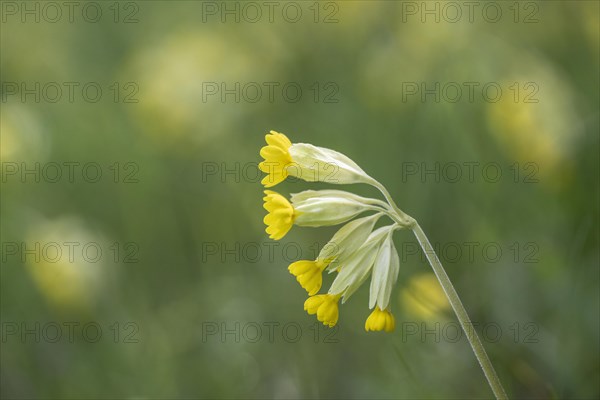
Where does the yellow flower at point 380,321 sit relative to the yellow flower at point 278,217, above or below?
below

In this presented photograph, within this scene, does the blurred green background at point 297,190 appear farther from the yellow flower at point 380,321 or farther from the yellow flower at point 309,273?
the yellow flower at point 309,273

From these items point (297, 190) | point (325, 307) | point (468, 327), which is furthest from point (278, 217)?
point (297, 190)

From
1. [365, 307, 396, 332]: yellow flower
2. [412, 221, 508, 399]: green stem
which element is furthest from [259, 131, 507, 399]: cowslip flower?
[412, 221, 508, 399]: green stem

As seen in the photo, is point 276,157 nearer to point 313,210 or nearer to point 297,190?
point 313,210

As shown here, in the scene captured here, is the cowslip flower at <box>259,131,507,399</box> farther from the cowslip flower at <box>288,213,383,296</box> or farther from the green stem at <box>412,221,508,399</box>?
the green stem at <box>412,221,508,399</box>

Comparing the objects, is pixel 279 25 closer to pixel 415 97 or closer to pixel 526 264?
pixel 415 97

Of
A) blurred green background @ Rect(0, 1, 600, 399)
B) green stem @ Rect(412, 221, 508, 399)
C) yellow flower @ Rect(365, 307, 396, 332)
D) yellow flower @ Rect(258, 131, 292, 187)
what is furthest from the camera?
blurred green background @ Rect(0, 1, 600, 399)

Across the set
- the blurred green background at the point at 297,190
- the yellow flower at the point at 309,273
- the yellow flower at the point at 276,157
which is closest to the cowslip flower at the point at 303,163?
the yellow flower at the point at 276,157

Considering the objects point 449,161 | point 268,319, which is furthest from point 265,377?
point 449,161
